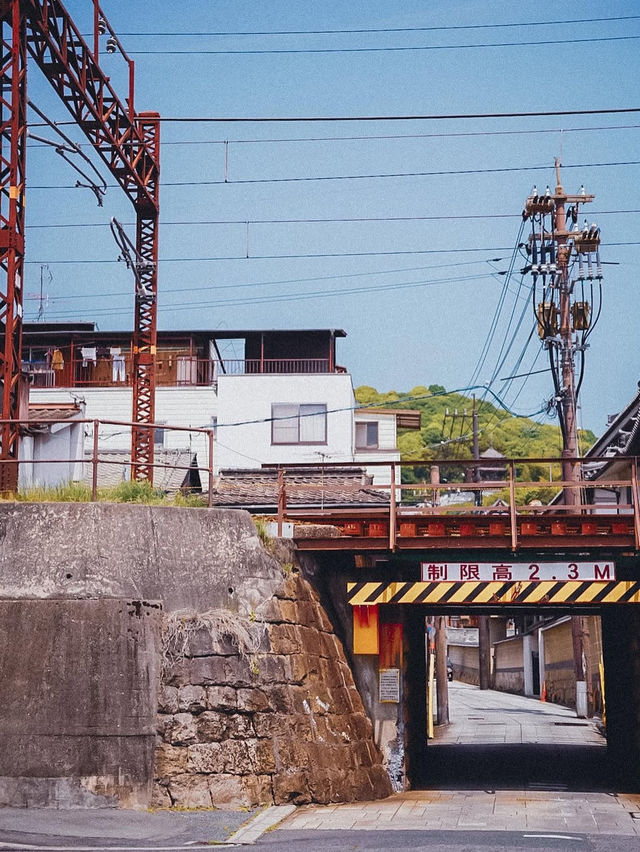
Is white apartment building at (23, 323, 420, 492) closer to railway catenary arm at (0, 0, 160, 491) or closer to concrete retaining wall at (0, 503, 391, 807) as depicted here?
railway catenary arm at (0, 0, 160, 491)

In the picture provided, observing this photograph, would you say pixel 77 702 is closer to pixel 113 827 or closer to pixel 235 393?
pixel 113 827

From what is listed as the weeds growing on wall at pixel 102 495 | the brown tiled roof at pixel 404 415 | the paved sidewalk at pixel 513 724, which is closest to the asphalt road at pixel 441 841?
the weeds growing on wall at pixel 102 495

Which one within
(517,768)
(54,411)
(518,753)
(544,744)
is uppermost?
(54,411)

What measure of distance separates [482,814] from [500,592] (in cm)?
389

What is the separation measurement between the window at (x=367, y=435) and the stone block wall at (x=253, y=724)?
33.8 meters

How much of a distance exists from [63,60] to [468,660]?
204 ft

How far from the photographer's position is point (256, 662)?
16.2 metres

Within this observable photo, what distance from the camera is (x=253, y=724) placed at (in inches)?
626

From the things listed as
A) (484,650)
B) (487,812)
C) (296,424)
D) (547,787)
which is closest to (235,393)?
(296,424)

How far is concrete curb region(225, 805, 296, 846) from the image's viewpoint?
1348 cm

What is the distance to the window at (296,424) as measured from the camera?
157 feet

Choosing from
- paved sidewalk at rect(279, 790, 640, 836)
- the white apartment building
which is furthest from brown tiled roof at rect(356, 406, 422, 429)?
paved sidewalk at rect(279, 790, 640, 836)

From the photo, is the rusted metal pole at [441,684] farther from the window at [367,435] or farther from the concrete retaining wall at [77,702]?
the concrete retaining wall at [77,702]

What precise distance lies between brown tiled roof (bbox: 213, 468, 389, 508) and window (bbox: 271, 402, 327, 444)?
330 inches
